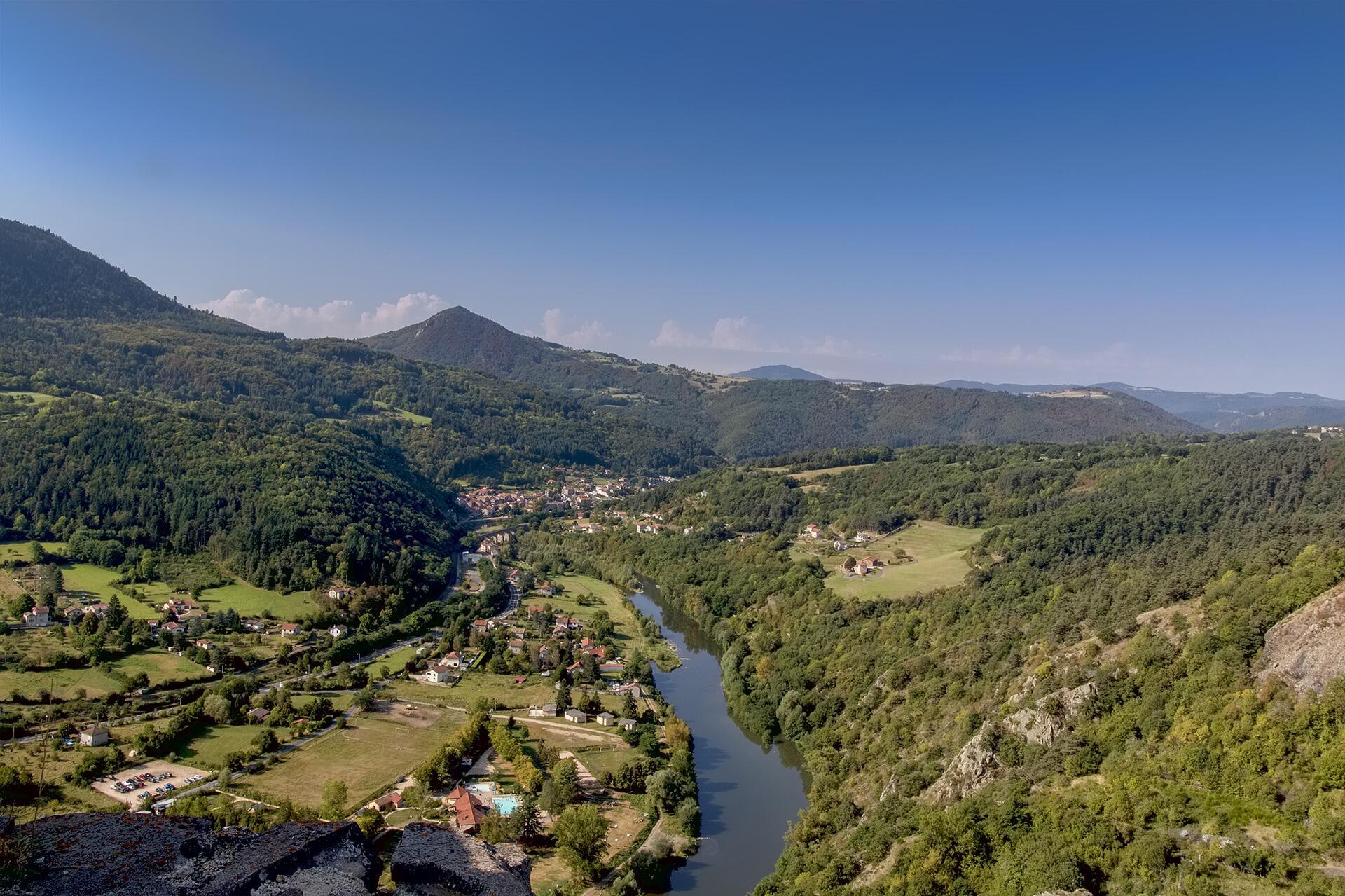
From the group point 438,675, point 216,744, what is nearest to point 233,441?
point 438,675

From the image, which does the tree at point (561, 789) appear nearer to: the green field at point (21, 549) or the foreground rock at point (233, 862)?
the foreground rock at point (233, 862)

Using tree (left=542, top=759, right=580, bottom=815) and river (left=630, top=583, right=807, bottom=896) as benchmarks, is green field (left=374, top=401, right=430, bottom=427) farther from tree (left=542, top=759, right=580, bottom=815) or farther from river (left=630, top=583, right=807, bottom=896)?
tree (left=542, top=759, right=580, bottom=815)

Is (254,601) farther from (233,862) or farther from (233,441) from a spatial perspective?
(233,862)

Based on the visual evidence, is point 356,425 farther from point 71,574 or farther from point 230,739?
point 230,739

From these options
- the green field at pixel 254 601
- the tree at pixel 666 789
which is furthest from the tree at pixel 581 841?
the green field at pixel 254 601

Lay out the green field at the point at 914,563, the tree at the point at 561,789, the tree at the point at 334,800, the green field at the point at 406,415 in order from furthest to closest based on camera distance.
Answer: the green field at the point at 406,415, the green field at the point at 914,563, the tree at the point at 561,789, the tree at the point at 334,800

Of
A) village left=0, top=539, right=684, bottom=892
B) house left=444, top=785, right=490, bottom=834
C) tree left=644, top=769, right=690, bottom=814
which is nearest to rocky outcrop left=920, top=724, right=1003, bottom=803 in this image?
tree left=644, top=769, right=690, bottom=814

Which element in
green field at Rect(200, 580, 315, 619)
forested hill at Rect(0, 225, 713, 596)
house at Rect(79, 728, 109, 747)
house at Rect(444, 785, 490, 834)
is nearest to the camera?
house at Rect(444, 785, 490, 834)
